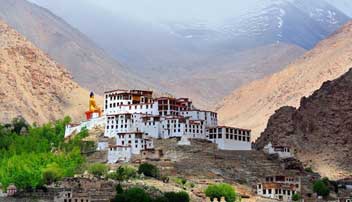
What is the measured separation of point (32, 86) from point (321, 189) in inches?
3368

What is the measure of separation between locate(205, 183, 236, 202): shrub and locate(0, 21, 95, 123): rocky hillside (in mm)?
69433

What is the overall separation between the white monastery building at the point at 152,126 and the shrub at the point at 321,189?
985cm

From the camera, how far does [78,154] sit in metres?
110

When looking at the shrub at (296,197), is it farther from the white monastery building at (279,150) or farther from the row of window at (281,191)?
the white monastery building at (279,150)

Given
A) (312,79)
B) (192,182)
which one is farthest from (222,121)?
(192,182)

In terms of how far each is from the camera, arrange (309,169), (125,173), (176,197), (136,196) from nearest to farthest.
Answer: (136,196)
(176,197)
(125,173)
(309,169)

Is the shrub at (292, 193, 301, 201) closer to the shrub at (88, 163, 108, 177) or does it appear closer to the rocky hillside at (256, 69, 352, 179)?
the rocky hillside at (256, 69, 352, 179)

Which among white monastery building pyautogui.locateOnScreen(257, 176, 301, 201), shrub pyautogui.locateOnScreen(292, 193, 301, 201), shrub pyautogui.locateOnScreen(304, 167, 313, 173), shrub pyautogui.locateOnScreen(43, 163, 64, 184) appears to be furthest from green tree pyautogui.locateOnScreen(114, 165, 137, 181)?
shrub pyautogui.locateOnScreen(304, 167, 313, 173)

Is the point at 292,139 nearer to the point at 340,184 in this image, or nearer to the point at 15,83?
the point at 340,184

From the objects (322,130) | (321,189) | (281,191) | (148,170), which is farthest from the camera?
(322,130)

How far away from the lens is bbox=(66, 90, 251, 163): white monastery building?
11000cm

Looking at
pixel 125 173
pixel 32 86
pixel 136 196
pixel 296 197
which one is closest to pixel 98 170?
pixel 125 173

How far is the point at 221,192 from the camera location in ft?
325

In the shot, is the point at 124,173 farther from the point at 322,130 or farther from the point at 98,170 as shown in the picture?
the point at 322,130
